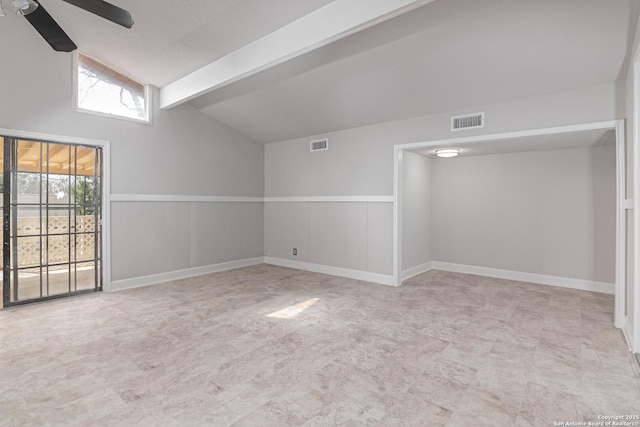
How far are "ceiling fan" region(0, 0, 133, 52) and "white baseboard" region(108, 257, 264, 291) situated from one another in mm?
3313

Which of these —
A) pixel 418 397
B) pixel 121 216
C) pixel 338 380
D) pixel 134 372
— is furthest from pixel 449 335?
pixel 121 216

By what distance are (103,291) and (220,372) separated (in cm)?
334

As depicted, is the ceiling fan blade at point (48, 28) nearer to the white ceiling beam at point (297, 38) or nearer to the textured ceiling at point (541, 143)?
the white ceiling beam at point (297, 38)

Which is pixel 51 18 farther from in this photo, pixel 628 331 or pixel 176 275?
pixel 628 331

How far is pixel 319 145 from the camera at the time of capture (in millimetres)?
6195

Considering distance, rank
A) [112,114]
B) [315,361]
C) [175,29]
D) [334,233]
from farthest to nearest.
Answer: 1. [334,233]
2. [112,114]
3. [175,29]
4. [315,361]

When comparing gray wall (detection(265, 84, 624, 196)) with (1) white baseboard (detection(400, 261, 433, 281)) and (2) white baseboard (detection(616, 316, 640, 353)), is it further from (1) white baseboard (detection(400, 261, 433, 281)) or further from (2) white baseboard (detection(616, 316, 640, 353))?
(2) white baseboard (detection(616, 316, 640, 353))

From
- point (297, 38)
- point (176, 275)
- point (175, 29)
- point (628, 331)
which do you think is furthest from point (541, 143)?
point (176, 275)

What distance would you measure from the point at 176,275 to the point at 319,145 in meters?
3.41

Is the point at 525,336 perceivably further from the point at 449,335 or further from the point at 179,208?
the point at 179,208

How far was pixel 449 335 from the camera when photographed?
321cm

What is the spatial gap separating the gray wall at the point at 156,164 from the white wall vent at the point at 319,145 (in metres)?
1.37

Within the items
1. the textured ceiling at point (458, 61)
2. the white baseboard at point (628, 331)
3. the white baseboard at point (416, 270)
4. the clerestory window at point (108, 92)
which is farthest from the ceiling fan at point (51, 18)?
the white baseboard at point (628, 331)

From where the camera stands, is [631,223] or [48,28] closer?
[48,28]
